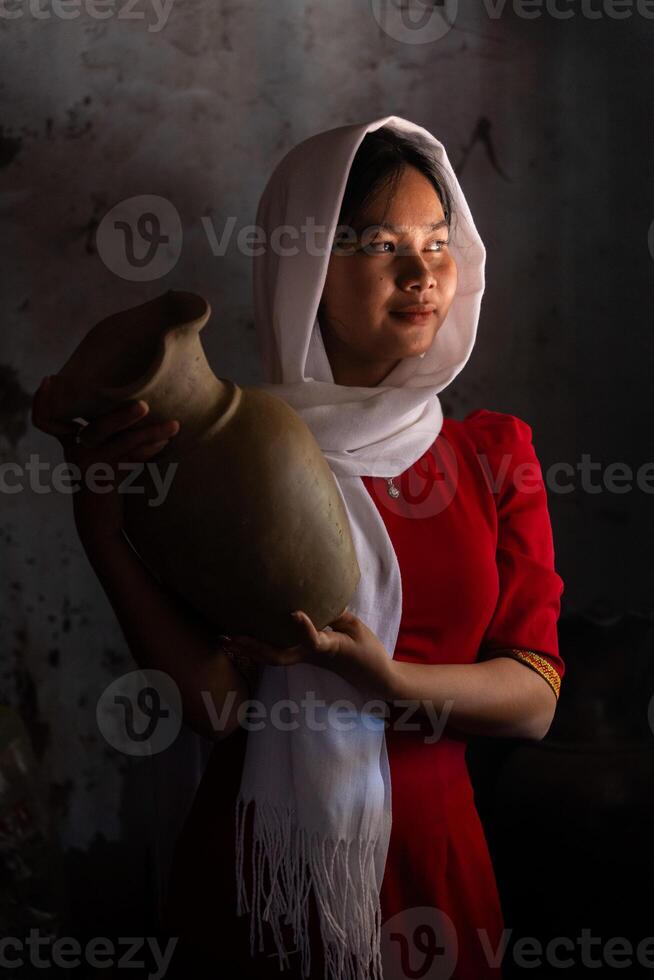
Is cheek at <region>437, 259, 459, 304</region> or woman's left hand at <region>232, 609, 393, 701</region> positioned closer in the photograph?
woman's left hand at <region>232, 609, 393, 701</region>

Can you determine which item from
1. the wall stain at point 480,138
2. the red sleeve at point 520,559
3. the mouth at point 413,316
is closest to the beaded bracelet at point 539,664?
the red sleeve at point 520,559

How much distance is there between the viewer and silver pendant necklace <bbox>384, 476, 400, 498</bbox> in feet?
3.68

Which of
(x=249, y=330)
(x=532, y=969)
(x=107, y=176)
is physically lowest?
(x=532, y=969)

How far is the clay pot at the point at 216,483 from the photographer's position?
915 millimetres

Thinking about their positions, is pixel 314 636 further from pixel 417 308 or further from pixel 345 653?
pixel 417 308

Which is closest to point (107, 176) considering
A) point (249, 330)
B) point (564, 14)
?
point (249, 330)

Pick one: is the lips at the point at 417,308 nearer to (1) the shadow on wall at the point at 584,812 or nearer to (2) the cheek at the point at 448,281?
(2) the cheek at the point at 448,281

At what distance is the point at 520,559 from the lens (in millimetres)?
1128

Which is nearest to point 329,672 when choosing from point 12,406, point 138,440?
point 138,440

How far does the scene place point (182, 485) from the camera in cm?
92

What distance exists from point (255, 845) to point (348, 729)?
0.49 ft

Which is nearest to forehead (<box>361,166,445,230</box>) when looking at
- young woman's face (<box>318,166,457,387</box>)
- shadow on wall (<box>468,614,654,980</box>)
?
young woman's face (<box>318,166,457,387</box>)

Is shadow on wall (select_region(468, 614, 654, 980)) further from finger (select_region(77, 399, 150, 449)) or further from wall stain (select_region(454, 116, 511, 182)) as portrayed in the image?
finger (select_region(77, 399, 150, 449))

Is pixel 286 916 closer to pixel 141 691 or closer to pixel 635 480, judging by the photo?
pixel 141 691
